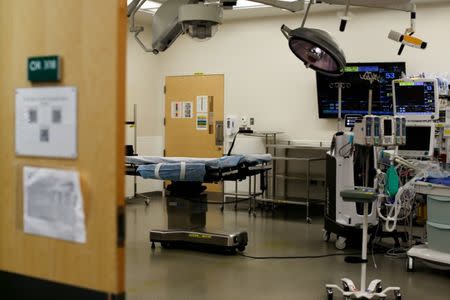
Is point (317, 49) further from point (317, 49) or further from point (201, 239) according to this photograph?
point (201, 239)

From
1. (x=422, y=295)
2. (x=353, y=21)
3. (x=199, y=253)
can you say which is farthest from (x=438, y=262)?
(x=353, y=21)

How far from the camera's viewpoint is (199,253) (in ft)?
18.4

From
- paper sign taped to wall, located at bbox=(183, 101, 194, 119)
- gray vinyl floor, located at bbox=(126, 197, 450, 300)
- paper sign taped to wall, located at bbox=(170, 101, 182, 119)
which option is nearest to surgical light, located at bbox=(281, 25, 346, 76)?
gray vinyl floor, located at bbox=(126, 197, 450, 300)

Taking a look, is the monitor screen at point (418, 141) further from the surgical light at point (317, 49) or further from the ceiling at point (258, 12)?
the ceiling at point (258, 12)

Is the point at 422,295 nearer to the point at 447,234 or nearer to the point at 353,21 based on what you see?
the point at 447,234

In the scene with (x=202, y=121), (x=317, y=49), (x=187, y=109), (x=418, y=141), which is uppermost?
(x=317, y=49)

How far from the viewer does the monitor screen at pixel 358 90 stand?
7.72 meters

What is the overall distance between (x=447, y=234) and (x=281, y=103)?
4.40 metres

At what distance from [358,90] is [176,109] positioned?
3361mm

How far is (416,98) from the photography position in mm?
5875

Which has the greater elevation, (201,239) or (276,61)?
(276,61)

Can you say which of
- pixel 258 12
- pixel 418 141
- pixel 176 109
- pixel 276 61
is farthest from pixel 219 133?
pixel 418 141

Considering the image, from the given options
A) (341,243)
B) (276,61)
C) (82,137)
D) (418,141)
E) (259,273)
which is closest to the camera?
(82,137)

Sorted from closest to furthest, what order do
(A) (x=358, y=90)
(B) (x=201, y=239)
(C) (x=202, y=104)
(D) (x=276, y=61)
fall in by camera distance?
1. (B) (x=201, y=239)
2. (A) (x=358, y=90)
3. (D) (x=276, y=61)
4. (C) (x=202, y=104)
